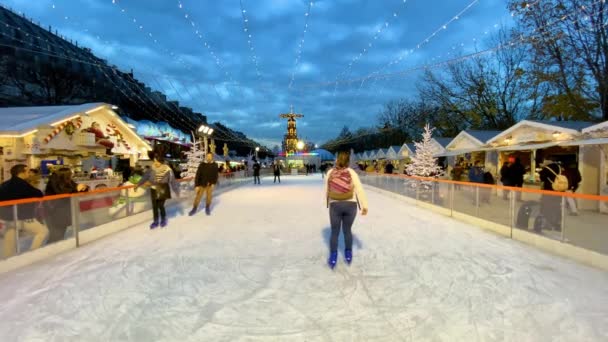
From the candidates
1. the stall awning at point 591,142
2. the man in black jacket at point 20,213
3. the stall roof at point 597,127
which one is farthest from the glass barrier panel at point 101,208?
the stall roof at point 597,127

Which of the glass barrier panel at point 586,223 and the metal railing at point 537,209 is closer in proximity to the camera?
the glass barrier panel at point 586,223

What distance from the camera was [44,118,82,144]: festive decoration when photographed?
10567 mm

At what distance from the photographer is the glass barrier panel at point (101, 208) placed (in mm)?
5472

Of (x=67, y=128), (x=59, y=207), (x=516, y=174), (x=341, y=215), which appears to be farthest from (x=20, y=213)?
(x=516, y=174)

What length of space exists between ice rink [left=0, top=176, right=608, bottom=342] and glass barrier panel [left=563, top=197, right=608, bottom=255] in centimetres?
37

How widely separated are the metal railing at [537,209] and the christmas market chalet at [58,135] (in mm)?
11634

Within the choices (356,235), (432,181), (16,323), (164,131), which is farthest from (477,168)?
(164,131)

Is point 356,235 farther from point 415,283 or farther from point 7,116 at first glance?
point 7,116

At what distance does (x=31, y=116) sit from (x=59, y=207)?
28.8 feet

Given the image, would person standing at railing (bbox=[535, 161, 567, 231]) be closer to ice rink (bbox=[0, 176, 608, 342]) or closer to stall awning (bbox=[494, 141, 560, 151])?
ice rink (bbox=[0, 176, 608, 342])

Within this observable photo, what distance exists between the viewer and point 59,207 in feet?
16.1

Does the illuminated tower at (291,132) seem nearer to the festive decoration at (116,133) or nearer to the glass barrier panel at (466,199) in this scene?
the festive decoration at (116,133)

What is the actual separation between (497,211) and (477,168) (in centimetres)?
402

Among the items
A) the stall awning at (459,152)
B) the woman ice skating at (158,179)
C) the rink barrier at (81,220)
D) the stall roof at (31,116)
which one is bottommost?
the rink barrier at (81,220)
